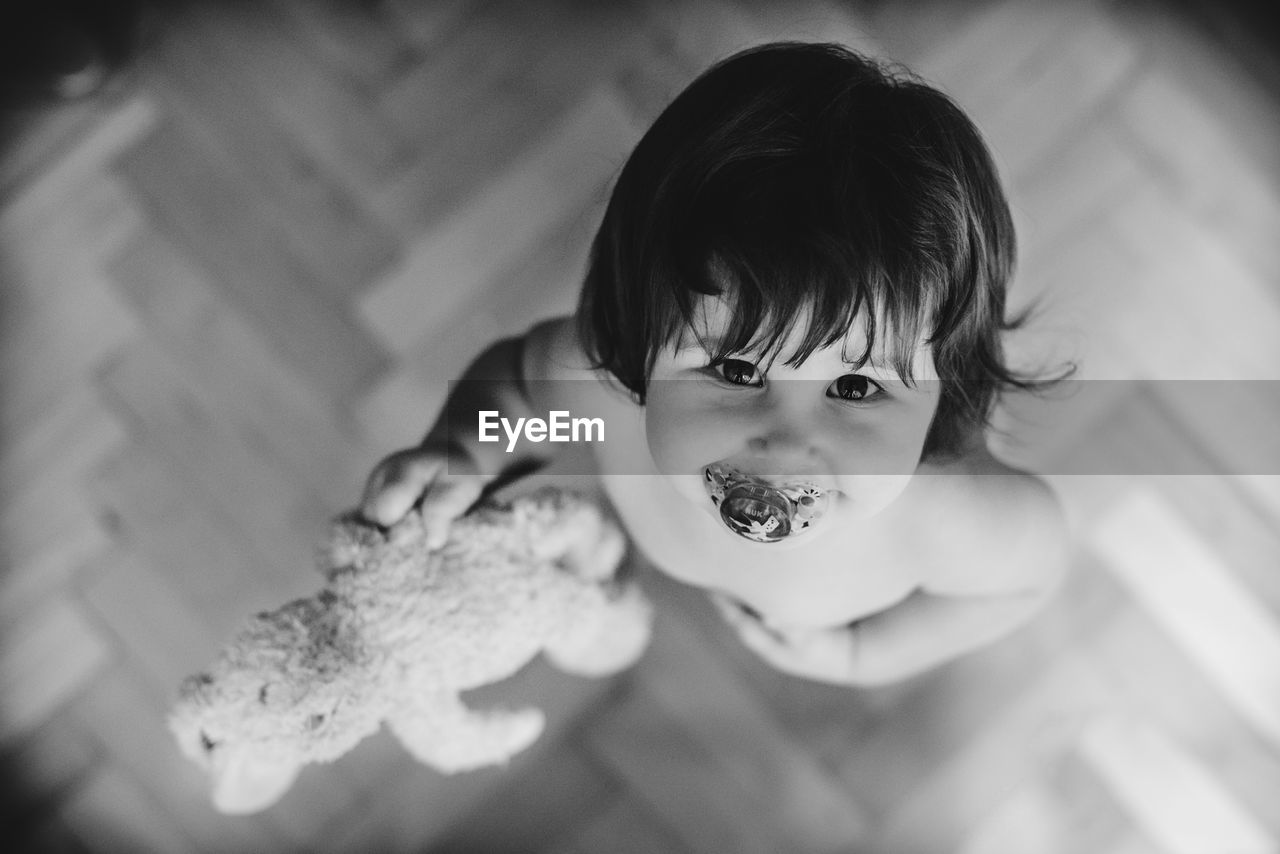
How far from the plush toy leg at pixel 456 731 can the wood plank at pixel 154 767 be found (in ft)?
0.63

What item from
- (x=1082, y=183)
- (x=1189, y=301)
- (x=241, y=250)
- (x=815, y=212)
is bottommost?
(x=1189, y=301)

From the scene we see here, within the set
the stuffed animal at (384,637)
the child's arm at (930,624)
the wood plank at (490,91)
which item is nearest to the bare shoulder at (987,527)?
the child's arm at (930,624)

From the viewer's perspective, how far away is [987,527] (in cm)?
54

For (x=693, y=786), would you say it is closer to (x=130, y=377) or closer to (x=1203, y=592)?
(x=1203, y=592)

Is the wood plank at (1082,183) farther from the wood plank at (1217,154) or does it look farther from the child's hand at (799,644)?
the child's hand at (799,644)

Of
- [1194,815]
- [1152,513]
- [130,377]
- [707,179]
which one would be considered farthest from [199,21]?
[1194,815]

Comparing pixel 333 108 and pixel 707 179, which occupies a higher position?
pixel 333 108

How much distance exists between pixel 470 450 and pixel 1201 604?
575 mm

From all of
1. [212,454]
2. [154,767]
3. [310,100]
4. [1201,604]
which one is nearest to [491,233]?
[310,100]

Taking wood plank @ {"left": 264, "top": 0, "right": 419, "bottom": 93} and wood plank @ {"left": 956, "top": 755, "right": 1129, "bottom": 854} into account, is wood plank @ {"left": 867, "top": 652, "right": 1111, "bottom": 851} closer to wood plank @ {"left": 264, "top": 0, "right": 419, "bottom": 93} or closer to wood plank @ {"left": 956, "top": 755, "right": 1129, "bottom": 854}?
wood plank @ {"left": 956, "top": 755, "right": 1129, "bottom": 854}

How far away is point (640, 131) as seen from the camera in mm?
670

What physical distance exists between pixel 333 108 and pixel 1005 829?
78 cm

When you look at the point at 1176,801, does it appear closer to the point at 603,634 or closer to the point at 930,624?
the point at 930,624

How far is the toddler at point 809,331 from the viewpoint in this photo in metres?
0.40
